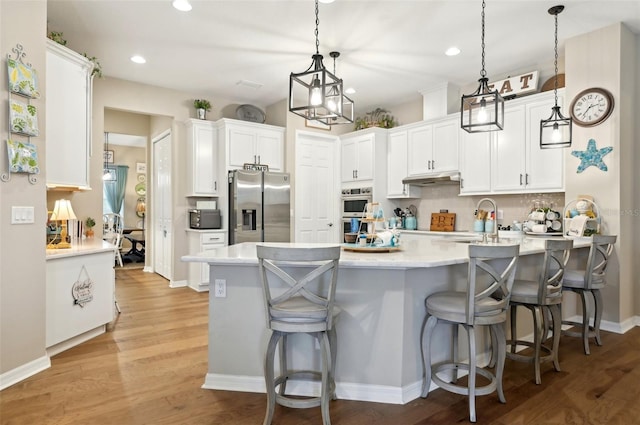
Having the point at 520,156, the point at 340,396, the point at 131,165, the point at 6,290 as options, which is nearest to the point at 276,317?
the point at 340,396

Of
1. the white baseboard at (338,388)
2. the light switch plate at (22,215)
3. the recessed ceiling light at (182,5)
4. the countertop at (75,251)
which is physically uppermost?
the recessed ceiling light at (182,5)

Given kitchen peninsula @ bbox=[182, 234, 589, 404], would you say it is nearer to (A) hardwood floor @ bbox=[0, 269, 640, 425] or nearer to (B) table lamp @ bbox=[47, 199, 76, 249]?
(A) hardwood floor @ bbox=[0, 269, 640, 425]

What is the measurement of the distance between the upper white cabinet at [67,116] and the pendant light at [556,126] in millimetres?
4302

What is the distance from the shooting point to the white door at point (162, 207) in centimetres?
630

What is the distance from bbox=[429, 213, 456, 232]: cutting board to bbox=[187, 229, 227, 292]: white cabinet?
3.09 metres

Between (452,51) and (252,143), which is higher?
(452,51)

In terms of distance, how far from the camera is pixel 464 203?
5473 mm

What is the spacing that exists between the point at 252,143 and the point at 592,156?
14.1 feet

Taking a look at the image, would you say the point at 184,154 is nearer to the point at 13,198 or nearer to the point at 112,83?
the point at 112,83

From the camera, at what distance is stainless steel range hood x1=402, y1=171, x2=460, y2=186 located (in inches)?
204

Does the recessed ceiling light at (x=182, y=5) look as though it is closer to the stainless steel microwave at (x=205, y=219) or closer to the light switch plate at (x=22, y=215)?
the light switch plate at (x=22, y=215)

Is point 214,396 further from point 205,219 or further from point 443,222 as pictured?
point 443,222

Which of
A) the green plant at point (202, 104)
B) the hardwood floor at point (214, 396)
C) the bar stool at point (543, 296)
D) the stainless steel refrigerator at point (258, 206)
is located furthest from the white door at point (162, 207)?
the bar stool at point (543, 296)

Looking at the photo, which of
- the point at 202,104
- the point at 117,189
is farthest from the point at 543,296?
the point at 117,189
